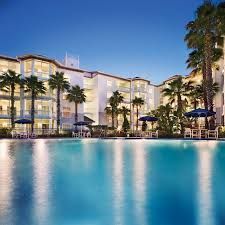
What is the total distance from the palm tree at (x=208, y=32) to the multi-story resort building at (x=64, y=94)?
360 inches

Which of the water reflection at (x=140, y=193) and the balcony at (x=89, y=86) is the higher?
the balcony at (x=89, y=86)

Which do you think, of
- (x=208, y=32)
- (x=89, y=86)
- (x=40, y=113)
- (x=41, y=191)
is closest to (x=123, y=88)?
(x=89, y=86)

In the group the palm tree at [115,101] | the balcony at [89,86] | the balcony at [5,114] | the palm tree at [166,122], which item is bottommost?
the palm tree at [166,122]

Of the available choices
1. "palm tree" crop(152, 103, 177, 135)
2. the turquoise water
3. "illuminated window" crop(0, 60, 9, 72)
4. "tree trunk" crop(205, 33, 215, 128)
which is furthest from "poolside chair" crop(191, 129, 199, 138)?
"illuminated window" crop(0, 60, 9, 72)

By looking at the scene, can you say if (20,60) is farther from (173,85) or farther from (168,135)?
(168,135)

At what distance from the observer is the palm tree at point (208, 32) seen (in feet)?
96.7

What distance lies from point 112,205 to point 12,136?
104 feet

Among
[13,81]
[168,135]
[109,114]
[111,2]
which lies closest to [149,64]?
[111,2]

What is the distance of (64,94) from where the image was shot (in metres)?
56.4

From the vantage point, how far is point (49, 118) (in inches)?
2045

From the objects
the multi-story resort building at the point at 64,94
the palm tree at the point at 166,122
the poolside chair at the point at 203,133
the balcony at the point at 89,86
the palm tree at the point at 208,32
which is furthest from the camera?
the balcony at the point at 89,86

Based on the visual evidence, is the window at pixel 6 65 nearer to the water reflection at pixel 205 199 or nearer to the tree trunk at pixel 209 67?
the tree trunk at pixel 209 67

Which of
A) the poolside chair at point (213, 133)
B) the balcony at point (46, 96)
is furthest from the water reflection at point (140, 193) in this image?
the balcony at point (46, 96)

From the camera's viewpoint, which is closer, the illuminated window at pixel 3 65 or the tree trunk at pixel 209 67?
the tree trunk at pixel 209 67
